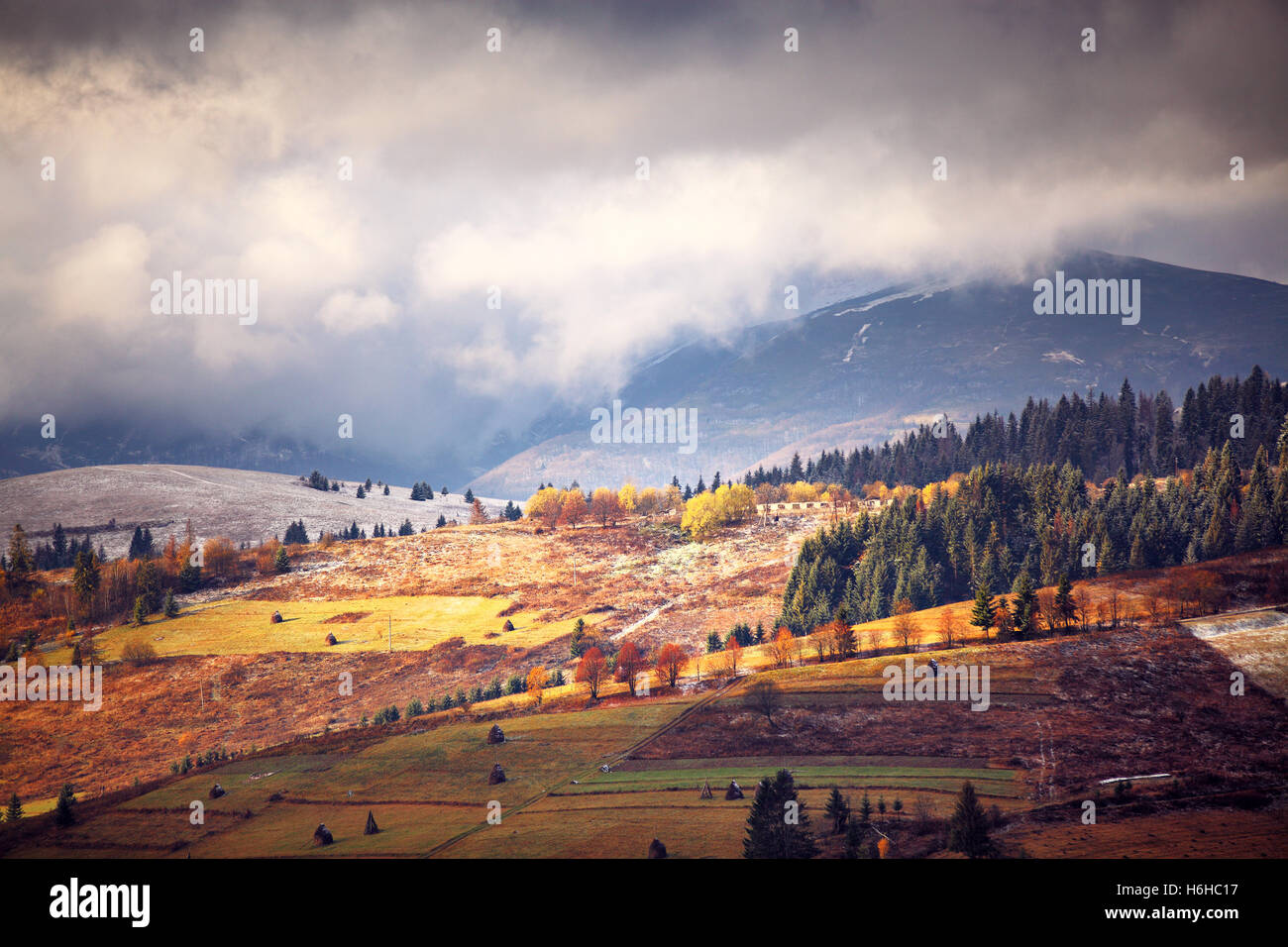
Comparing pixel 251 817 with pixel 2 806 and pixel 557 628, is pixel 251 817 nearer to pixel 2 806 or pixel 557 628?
pixel 2 806

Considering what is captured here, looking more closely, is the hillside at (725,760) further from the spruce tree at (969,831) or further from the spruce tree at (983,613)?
the spruce tree at (983,613)

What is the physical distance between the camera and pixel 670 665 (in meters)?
130

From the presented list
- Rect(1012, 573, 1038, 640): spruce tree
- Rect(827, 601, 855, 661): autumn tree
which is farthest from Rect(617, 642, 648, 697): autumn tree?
Rect(1012, 573, 1038, 640): spruce tree

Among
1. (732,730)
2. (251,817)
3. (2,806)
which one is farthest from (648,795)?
(2,806)

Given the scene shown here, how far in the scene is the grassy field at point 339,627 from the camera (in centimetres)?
16188

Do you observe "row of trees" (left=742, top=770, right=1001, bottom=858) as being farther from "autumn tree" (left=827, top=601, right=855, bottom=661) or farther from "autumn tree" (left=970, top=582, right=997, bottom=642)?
"autumn tree" (left=970, top=582, right=997, bottom=642)

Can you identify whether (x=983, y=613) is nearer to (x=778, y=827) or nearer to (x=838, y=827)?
(x=838, y=827)

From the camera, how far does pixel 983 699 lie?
108375mm

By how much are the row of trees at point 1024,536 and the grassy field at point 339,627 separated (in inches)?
2243

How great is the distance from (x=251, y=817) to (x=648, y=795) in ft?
150

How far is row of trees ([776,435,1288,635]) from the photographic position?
492 ft

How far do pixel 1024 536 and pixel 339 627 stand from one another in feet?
458
